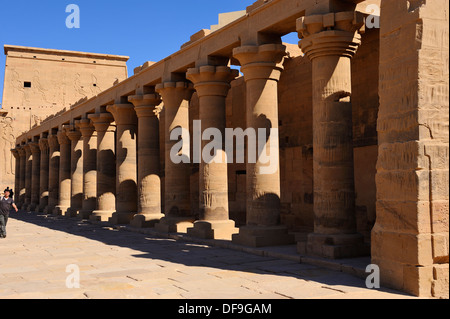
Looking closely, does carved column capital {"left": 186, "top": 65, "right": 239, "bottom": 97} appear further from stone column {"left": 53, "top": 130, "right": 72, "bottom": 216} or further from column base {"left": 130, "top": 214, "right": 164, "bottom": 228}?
stone column {"left": 53, "top": 130, "right": 72, "bottom": 216}

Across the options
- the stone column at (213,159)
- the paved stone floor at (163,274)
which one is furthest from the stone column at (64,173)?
the stone column at (213,159)

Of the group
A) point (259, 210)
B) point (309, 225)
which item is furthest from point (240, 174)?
point (259, 210)

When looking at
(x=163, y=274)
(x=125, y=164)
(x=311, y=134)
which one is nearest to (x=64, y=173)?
(x=125, y=164)

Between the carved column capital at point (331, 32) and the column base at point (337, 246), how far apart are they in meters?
3.09

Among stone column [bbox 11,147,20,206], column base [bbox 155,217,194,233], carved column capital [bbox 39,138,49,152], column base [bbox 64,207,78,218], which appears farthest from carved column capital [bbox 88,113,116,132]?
stone column [bbox 11,147,20,206]

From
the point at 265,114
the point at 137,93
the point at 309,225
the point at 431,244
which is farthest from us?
the point at 137,93

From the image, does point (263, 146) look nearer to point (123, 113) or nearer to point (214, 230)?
point (214, 230)

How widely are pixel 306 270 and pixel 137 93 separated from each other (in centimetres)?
905

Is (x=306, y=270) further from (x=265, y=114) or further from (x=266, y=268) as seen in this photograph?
(x=265, y=114)

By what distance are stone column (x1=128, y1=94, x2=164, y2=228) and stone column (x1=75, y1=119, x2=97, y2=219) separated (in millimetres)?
4606

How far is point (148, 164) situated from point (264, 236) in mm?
5897

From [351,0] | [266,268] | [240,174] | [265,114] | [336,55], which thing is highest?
[351,0]

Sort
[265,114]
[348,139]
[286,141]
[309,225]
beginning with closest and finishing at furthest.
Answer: [348,139]
[265,114]
[309,225]
[286,141]

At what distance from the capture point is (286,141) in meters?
12.9
